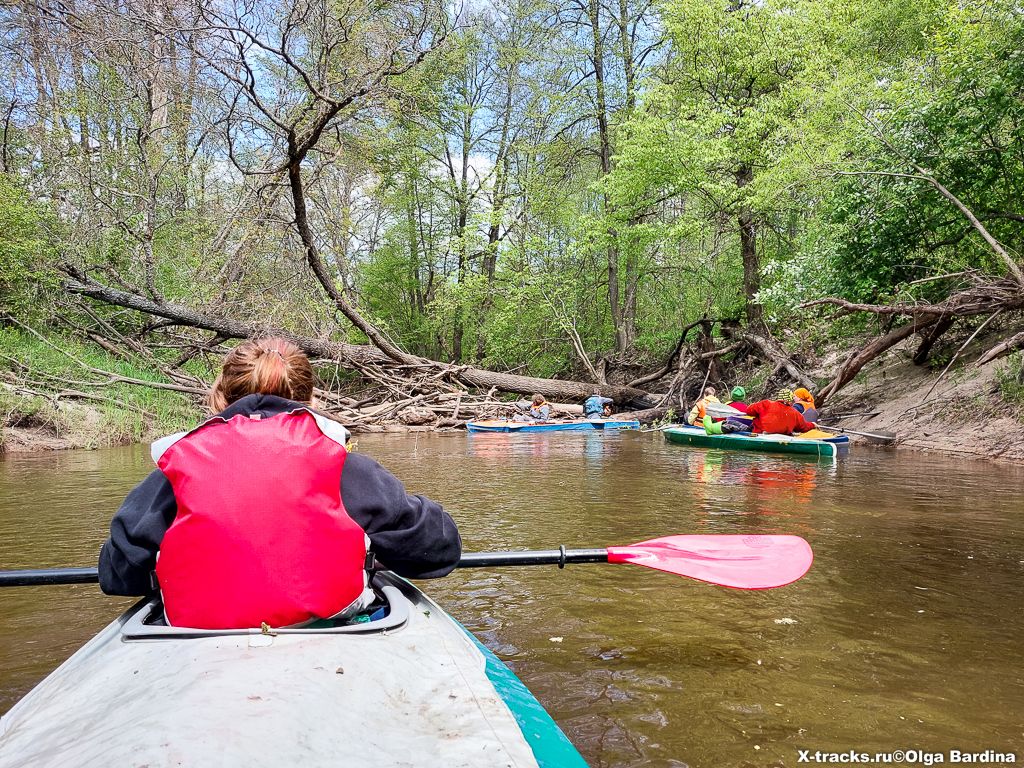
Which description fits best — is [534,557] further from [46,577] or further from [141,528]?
[46,577]

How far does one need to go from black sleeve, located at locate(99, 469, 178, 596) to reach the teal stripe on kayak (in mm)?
910

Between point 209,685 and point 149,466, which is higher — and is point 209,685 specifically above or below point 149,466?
above

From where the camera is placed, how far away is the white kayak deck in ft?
3.67

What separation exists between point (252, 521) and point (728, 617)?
2.46 metres

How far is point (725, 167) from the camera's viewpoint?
1539 cm

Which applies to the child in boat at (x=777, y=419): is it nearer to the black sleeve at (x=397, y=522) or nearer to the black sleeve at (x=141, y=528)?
the black sleeve at (x=397, y=522)

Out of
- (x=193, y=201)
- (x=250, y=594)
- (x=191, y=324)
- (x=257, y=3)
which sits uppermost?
(x=257, y=3)

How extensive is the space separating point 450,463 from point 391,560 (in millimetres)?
7098

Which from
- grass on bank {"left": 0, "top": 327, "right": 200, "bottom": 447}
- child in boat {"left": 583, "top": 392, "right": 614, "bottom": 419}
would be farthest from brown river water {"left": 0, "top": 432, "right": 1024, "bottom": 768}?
child in boat {"left": 583, "top": 392, "right": 614, "bottom": 419}

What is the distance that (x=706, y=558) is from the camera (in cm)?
314

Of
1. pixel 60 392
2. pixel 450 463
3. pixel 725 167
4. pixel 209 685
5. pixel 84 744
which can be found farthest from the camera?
pixel 725 167

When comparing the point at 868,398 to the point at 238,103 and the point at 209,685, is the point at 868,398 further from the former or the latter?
the point at 209,685

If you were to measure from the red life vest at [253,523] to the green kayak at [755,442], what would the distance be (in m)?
8.88

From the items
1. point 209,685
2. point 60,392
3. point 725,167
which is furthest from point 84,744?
point 725,167
